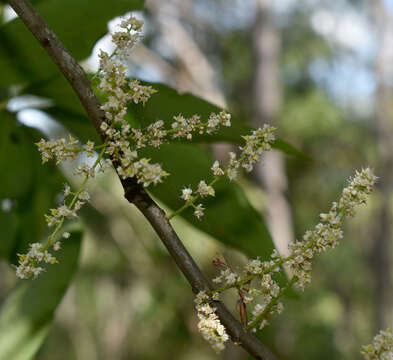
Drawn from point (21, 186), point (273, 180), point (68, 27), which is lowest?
point (21, 186)

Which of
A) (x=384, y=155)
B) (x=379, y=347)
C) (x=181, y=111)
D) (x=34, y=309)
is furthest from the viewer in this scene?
(x=384, y=155)

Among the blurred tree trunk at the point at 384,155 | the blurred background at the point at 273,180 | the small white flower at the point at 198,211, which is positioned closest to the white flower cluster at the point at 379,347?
the small white flower at the point at 198,211

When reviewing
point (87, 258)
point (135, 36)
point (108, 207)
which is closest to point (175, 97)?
point (135, 36)

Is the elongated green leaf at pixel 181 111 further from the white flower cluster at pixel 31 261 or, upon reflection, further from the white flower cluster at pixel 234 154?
the white flower cluster at pixel 31 261

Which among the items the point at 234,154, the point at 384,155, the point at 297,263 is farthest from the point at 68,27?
the point at 384,155

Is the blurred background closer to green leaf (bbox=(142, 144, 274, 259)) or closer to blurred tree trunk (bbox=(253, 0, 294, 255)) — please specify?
blurred tree trunk (bbox=(253, 0, 294, 255))

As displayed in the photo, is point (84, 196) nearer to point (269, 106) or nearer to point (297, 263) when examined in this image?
point (297, 263)
